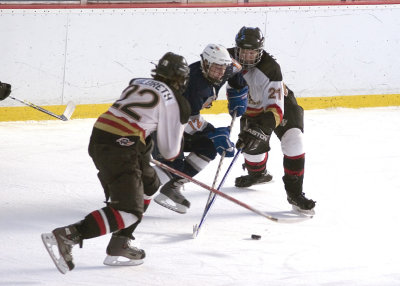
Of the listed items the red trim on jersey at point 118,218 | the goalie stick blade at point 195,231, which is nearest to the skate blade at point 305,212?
the goalie stick blade at point 195,231

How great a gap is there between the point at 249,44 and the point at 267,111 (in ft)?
1.04

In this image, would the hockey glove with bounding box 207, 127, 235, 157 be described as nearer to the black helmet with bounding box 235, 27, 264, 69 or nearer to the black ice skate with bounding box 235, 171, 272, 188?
the black helmet with bounding box 235, 27, 264, 69

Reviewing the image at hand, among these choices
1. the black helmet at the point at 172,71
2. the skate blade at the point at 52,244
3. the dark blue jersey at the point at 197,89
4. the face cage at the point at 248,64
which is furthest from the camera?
the face cage at the point at 248,64

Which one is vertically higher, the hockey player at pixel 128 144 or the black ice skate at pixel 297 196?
the hockey player at pixel 128 144

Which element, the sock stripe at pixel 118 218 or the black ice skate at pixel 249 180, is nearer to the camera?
the sock stripe at pixel 118 218

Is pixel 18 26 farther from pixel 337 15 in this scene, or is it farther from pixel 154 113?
pixel 154 113

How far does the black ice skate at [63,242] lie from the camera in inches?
129

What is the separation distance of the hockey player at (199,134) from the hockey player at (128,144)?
672mm

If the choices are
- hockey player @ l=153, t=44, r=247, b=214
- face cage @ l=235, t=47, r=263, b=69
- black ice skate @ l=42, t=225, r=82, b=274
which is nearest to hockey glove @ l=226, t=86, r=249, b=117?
hockey player @ l=153, t=44, r=247, b=214

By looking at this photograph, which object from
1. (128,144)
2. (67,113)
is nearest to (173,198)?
(128,144)

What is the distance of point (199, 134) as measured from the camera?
4348mm

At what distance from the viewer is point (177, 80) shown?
136 inches

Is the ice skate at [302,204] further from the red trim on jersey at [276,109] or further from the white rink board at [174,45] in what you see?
the white rink board at [174,45]

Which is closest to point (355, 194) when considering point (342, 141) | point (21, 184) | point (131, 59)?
point (342, 141)
